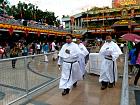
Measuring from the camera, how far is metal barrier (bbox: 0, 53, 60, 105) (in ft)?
21.2

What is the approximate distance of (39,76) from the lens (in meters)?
8.91

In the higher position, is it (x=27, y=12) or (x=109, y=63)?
(x=27, y=12)

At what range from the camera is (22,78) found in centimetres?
746

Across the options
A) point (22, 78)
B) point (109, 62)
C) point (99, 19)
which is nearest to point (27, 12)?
point (99, 19)

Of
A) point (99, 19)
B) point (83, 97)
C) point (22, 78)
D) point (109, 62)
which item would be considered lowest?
point (83, 97)

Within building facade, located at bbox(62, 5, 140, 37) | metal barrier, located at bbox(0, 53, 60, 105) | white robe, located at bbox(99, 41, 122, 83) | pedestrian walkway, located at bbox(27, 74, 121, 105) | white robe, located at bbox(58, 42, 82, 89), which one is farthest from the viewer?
building facade, located at bbox(62, 5, 140, 37)

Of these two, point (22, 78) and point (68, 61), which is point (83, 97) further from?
point (22, 78)

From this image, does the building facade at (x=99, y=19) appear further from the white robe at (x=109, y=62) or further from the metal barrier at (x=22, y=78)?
the metal barrier at (x=22, y=78)

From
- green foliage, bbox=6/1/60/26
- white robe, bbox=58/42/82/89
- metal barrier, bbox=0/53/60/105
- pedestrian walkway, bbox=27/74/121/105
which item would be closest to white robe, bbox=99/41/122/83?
pedestrian walkway, bbox=27/74/121/105

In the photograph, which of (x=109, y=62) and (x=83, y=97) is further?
(x=109, y=62)

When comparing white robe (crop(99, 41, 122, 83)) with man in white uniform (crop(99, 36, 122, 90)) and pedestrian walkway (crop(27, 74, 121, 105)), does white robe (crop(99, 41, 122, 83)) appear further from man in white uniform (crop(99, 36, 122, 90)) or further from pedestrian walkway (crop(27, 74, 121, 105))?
pedestrian walkway (crop(27, 74, 121, 105))

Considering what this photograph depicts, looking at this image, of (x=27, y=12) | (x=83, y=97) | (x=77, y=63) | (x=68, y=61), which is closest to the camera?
(x=83, y=97)

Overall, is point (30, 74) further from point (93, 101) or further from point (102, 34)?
point (102, 34)

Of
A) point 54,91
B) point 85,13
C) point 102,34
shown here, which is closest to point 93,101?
point 54,91
